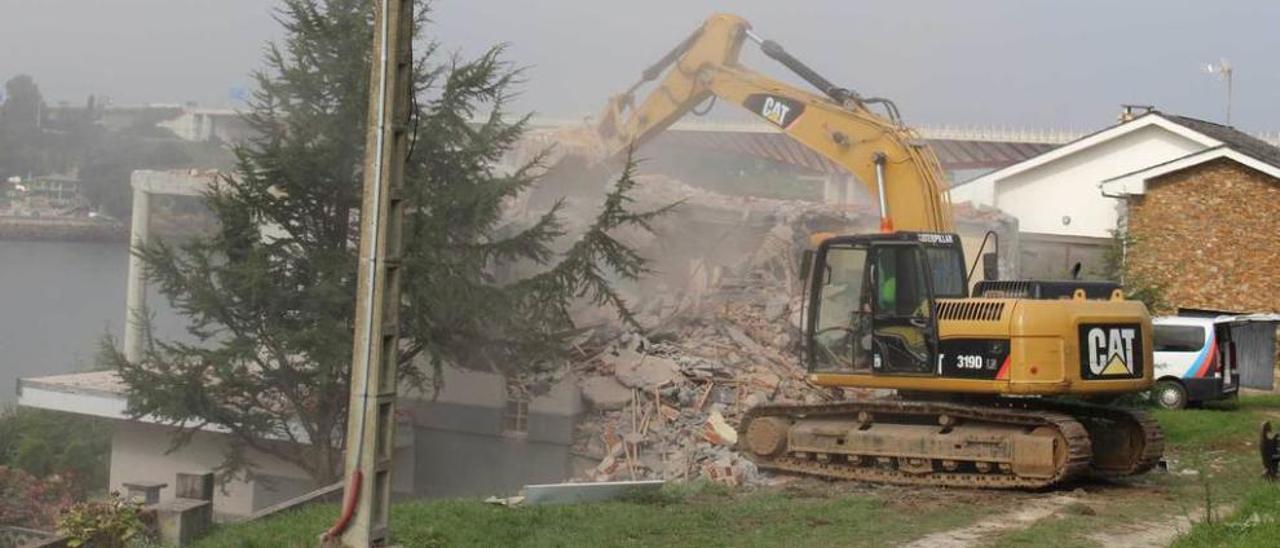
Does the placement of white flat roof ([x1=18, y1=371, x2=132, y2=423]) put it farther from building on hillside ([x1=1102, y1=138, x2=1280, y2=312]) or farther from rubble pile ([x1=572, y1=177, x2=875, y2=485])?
building on hillside ([x1=1102, y1=138, x2=1280, y2=312])

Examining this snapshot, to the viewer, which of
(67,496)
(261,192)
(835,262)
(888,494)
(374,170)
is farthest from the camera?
(67,496)

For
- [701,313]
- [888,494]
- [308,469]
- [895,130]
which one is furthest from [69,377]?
[888,494]

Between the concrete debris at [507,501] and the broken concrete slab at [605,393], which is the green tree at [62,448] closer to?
the broken concrete slab at [605,393]

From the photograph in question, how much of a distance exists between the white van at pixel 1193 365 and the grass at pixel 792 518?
894 cm

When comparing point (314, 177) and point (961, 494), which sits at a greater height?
point (314, 177)

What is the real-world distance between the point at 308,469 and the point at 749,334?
23.9 feet

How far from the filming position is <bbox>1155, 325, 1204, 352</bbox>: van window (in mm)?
24016

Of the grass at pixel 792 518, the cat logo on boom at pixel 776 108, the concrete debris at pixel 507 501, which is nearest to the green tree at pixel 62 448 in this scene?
the cat logo on boom at pixel 776 108

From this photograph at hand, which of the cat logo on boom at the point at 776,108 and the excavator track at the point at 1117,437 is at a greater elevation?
the cat logo on boom at the point at 776,108

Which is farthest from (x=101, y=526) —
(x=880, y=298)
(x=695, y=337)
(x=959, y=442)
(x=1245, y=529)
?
(x=695, y=337)

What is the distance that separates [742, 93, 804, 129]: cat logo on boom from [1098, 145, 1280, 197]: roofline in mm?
13207

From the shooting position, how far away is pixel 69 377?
27.1 metres

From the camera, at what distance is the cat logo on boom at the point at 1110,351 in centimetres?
1436

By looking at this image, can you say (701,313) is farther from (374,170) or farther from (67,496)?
(374,170)
